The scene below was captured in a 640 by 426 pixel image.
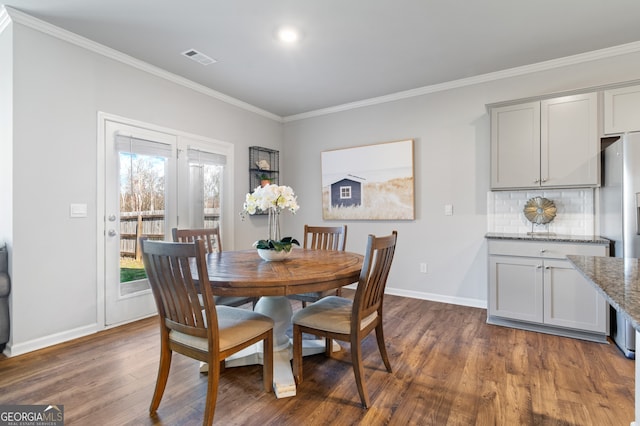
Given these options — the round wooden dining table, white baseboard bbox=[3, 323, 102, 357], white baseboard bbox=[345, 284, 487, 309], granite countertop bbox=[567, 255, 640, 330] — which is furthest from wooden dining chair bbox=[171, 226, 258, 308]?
granite countertop bbox=[567, 255, 640, 330]

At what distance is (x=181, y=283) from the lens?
1543 millimetres

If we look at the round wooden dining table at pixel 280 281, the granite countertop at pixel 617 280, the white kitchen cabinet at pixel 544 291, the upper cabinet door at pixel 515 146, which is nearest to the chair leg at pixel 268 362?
the round wooden dining table at pixel 280 281

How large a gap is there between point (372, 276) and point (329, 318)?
365 mm

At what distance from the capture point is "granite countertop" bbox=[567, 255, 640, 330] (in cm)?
82

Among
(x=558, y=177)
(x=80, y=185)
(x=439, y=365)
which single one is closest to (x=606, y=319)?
(x=558, y=177)

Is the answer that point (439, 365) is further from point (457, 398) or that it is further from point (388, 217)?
point (388, 217)

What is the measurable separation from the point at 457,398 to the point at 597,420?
675mm

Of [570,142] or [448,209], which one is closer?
[570,142]

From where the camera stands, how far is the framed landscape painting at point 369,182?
4.03 m

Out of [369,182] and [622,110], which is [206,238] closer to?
[369,182]

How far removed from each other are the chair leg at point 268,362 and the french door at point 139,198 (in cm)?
197

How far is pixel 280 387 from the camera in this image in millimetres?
1879

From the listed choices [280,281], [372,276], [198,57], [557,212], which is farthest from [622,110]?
[198,57]

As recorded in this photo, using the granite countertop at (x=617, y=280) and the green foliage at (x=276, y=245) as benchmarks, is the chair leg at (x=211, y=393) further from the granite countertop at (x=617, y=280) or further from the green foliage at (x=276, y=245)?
the granite countertop at (x=617, y=280)
